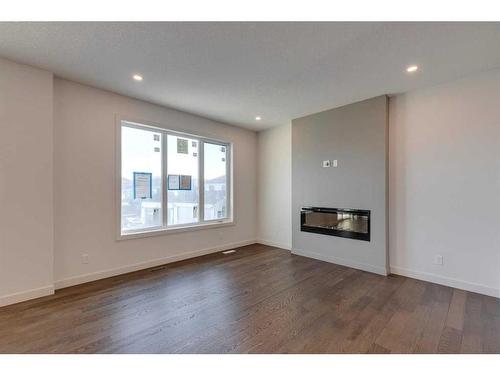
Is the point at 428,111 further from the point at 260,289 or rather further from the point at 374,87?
the point at 260,289

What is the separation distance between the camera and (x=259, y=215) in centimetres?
570

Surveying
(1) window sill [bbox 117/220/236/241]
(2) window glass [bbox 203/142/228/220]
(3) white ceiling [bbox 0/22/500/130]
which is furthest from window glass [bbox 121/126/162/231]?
(2) window glass [bbox 203/142/228/220]

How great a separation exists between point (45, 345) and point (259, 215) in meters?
4.28

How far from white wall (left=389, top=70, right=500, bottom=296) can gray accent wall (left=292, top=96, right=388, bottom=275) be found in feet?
0.59

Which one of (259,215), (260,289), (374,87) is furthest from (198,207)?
(374,87)

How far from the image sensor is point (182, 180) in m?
4.41

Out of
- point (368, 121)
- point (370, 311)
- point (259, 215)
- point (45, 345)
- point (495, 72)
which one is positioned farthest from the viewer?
point (259, 215)

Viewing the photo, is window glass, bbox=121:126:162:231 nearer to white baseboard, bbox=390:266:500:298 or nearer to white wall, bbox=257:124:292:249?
white wall, bbox=257:124:292:249

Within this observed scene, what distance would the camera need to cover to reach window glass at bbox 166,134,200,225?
14.0 ft

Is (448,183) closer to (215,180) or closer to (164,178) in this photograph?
(215,180)

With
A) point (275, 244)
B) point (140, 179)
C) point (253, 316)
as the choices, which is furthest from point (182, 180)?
point (253, 316)

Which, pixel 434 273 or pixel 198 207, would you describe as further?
pixel 198 207

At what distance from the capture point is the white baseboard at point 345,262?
358 centimetres
